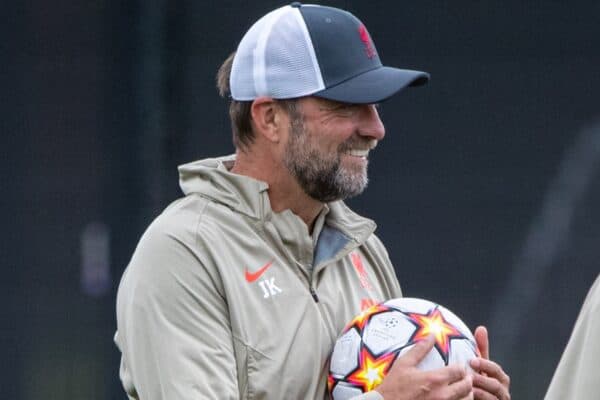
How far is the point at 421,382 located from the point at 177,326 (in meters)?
0.51

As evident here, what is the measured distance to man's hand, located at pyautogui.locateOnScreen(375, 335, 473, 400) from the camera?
9.52 ft

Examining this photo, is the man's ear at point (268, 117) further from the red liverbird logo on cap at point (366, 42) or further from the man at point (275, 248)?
the red liverbird logo on cap at point (366, 42)

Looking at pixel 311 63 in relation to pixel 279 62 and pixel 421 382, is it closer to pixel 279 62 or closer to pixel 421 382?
pixel 279 62

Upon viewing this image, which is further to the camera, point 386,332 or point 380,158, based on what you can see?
point 380,158

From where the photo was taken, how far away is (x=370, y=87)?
3150 mm

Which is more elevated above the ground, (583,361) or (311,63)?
(311,63)

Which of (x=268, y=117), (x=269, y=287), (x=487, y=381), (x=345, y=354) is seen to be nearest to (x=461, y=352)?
(x=487, y=381)

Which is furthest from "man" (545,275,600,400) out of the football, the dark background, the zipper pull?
the dark background

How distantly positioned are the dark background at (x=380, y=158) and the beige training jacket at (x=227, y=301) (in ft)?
6.16

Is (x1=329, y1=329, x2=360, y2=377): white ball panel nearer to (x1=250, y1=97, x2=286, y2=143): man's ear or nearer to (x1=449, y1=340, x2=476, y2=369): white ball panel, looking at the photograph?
(x1=449, y1=340, x2=476, y2=369): white ball panel

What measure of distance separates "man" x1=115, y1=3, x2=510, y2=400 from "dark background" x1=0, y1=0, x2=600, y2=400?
5.55 feet

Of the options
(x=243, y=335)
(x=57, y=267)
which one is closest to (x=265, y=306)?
(x=243, y=335)

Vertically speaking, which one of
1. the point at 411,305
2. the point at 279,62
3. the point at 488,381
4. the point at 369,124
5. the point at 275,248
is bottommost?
the point at 488,381

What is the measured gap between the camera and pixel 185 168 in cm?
319
